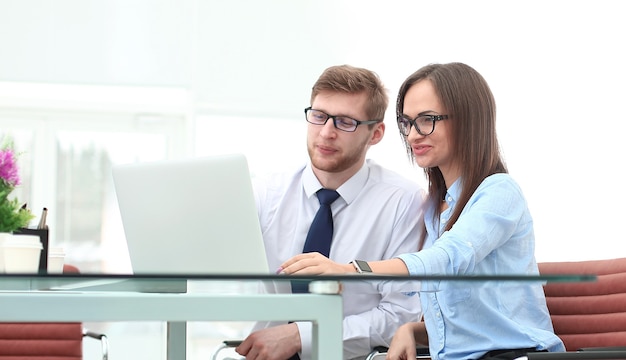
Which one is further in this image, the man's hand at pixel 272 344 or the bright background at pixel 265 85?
the bright background at pixel 265 85

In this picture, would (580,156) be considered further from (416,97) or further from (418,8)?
(416,97)

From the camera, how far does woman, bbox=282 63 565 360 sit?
1860 millimetres

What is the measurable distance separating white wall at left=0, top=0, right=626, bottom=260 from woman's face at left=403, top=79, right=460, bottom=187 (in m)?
3.87

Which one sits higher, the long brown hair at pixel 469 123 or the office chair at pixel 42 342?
the long brown hair at pixel 469 123

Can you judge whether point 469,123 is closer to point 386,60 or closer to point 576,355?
point 576,355

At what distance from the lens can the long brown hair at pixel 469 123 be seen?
205 cm

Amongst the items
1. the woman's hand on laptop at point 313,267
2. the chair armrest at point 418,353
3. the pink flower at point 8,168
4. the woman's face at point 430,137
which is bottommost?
the chair armrest at point 418,353

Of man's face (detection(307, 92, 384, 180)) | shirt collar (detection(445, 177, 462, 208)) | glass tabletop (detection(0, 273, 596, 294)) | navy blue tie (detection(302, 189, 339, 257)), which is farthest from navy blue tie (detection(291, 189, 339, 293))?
glass tabletop (detection(0, 273, 596, 294))

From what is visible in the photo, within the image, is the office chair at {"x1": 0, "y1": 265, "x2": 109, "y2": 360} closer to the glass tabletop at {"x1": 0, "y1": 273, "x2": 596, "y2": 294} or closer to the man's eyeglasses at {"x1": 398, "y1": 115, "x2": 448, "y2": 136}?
the man's eyeglasses at {"x1": 398, "y1": 115, "x2": 448, "y2": 136}

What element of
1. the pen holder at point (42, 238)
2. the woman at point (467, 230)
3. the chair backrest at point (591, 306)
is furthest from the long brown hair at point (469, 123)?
the pen holder at point (42, 238)

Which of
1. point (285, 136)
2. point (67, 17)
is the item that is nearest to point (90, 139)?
point (67, 17)

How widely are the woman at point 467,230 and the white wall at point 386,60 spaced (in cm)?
385

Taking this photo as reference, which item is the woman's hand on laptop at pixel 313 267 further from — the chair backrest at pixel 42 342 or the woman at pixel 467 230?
the chair backrest at pixel 42 342

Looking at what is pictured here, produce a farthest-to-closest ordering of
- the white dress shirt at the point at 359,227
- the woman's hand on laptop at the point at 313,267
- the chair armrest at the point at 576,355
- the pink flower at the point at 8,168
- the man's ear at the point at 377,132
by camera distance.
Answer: the man's ear at the point at 377,132 < the white dress shirt at the point at 359,227 < the pink flower at the point at 8,168 < the chair armrest at the point at 576,355 < the woman's hand on laptop at the point at 313,267
